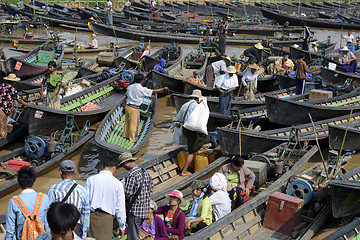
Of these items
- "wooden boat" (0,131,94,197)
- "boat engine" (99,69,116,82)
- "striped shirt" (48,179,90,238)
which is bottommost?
"wooden boat" (0,131,94,197)

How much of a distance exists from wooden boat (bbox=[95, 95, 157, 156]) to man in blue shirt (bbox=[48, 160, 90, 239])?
4.26 meters

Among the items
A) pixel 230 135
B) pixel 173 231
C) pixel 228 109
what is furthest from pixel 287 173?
pixel 228 109

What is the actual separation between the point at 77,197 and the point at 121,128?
23.5 feet

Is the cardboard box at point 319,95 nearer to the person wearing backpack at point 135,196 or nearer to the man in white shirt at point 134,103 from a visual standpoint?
the man in white shirt at point 134,103

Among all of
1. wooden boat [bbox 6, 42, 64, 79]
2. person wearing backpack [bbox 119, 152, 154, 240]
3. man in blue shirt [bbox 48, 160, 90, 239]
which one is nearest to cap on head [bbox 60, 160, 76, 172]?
man in blue shirt [bbox 48, 160, 90, 239]

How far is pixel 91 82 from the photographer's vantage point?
16.2 m

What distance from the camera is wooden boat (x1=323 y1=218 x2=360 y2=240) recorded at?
6562mm

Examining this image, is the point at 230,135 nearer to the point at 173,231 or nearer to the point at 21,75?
the point at 173,231

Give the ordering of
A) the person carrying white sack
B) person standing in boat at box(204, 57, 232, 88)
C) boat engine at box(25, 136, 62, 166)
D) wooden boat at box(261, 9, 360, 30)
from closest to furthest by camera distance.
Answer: the person carrying white sack < boat engine at box(25, 136, 62, 166) < person standing in boat at box(204, 57, 232, 88) < wooden boat at box(261, 9, 360, 30)

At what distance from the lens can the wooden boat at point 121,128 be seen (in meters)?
10.6

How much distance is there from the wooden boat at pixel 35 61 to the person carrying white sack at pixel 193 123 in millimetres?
9615

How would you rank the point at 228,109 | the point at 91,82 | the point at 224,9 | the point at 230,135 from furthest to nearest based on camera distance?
the point at 224,9 < the point at 91,82 < the point at 228,109 < the point at 230,135

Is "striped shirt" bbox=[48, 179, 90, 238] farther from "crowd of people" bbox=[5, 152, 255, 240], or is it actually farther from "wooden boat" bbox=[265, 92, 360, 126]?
"wooden boat" bbox=[265, 92, 360, 126]

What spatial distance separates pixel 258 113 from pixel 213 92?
202 cm
